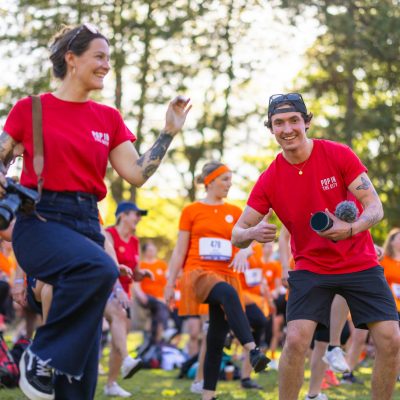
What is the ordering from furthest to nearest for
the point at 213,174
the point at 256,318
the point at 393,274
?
the point at 393,274 → the point at 256,318 → the point at 213,174

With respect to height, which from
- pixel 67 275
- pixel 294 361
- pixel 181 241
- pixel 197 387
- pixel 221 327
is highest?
pixel 67 275

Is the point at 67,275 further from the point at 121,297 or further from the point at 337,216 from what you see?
the point at 121,297

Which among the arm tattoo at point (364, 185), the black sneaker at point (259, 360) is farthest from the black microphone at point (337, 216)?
the black sneaker at point (259, 360)

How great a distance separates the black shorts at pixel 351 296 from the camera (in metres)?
6.00

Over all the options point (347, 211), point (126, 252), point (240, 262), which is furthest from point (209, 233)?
point (347, 211)

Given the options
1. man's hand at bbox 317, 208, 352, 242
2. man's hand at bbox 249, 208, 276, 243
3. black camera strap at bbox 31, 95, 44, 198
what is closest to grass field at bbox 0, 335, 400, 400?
man's hand at bbox 249, 208, 276, 243

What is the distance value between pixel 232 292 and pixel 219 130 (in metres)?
19.1

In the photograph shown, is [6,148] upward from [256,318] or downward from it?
upward

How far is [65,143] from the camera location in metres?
4.86

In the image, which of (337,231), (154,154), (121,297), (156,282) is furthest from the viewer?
(156,282)

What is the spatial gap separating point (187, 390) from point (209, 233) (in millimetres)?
2141

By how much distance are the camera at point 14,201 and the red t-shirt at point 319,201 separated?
2.08 metres

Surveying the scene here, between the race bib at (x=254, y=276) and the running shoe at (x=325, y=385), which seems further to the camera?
the race bib at (x=254, y=276)

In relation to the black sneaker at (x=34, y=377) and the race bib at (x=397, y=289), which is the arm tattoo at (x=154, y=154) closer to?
the black sneaker at (x=34, y=377)
